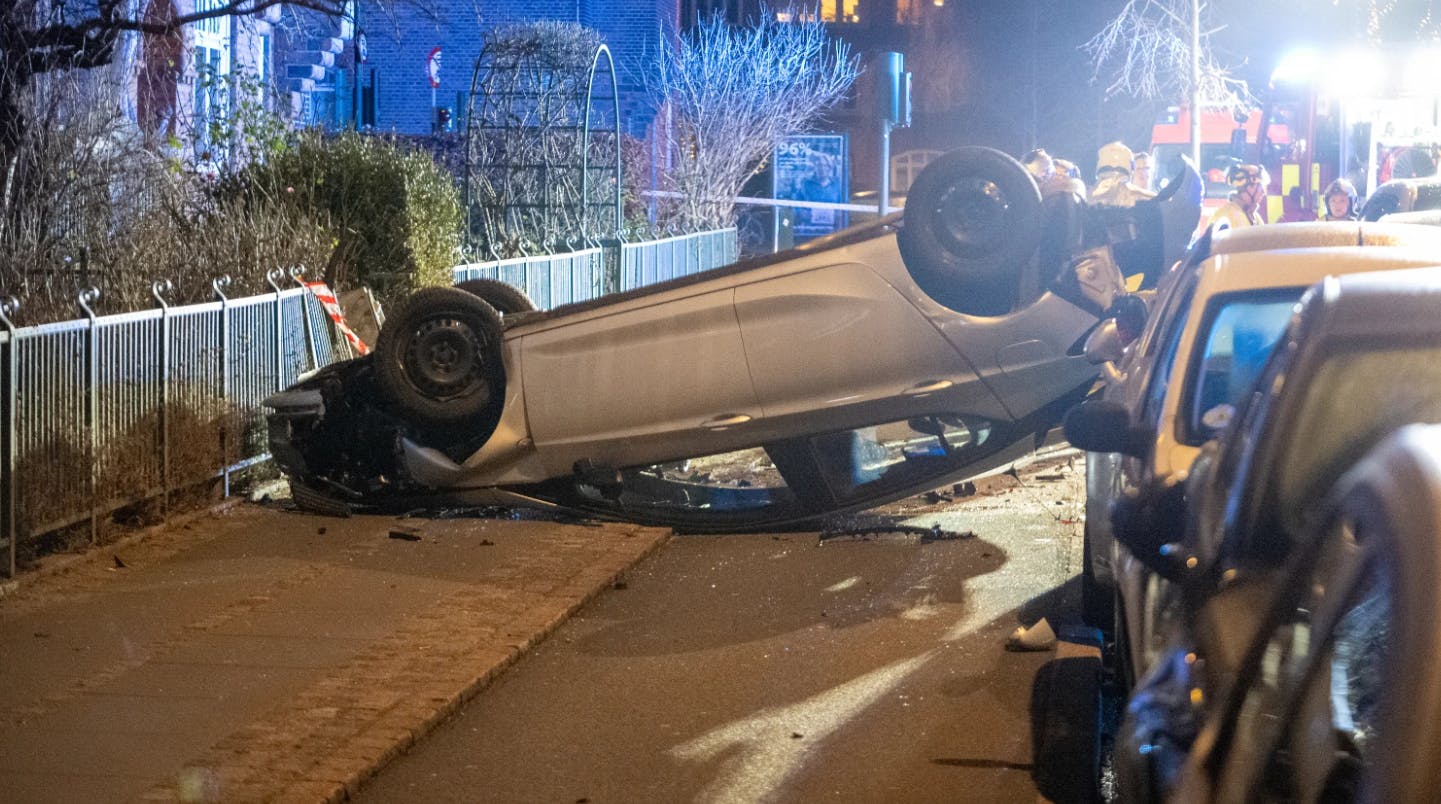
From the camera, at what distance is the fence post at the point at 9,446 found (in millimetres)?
8656

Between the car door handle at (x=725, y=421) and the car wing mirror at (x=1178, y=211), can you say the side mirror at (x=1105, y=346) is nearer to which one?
the car door handle at (x=725, y=421)

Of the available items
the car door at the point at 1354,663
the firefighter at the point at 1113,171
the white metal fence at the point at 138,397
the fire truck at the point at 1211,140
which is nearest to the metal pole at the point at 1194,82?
the fire truck at the point at 1211,140

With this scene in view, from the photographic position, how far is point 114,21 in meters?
16.9

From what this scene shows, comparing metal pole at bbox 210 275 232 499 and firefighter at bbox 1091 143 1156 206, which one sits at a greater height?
firefighter at bbox 1091 143 1156 206

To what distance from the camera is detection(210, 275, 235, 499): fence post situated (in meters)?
11.2

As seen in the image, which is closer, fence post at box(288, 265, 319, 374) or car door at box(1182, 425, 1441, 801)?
car door at box(1182, 425, 1441, 801)

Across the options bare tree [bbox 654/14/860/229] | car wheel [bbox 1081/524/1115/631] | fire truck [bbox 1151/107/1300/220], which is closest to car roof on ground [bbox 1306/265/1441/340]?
car wheel [bbox 1081/524/1115/631]

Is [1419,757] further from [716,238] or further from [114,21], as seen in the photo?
[716,238]

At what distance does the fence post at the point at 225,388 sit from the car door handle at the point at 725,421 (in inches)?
127

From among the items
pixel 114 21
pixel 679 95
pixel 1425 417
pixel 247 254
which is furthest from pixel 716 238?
pixel 1425 417

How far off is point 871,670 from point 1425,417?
451 centimetres

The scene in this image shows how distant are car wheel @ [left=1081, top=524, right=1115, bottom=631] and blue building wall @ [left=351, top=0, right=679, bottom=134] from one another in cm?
3387

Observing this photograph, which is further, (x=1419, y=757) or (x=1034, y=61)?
(x=1034, y=61)

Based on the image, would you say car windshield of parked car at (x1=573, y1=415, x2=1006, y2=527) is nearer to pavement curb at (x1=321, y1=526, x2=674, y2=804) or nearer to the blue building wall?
pavement curb at (x1=321, y1=526, x2=674, y2=804)
